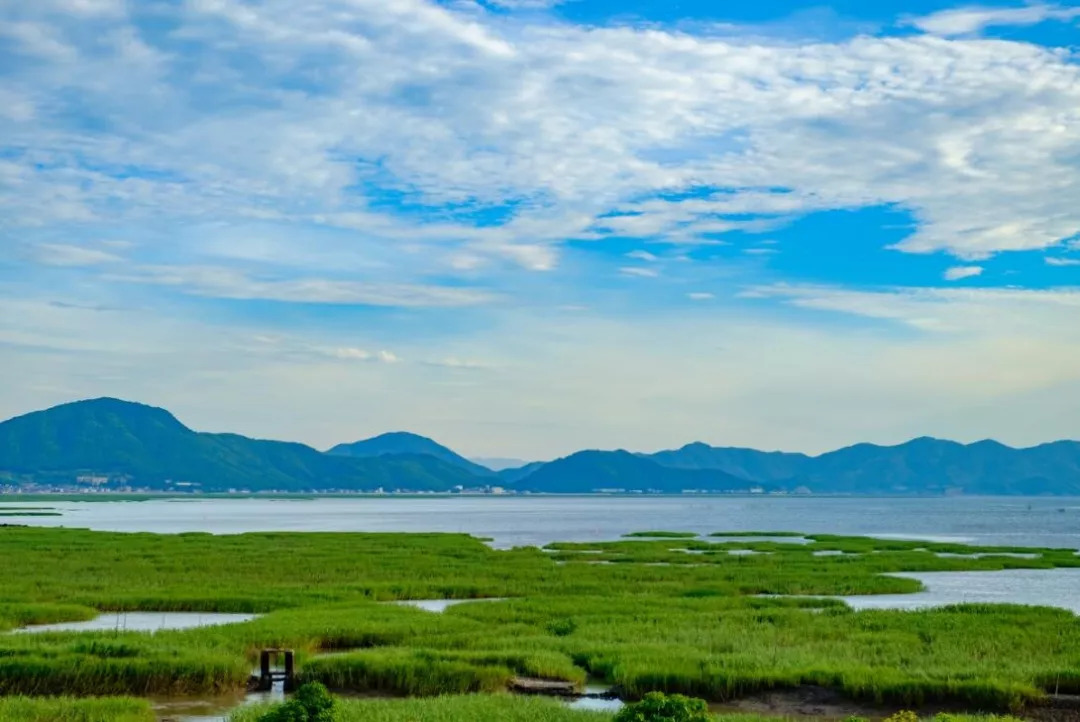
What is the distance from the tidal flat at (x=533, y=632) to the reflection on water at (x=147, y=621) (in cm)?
75

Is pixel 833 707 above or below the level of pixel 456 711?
below

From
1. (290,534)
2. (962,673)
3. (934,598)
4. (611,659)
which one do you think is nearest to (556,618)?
(611,659)

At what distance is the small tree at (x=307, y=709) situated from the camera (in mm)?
19188

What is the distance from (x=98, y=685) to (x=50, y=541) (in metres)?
58.5

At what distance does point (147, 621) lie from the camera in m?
37.3

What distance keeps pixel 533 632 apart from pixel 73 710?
1458 centimetres

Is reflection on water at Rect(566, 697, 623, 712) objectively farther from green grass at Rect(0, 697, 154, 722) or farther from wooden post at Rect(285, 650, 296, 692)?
green grass at Rect(0, 697, 154, 722)

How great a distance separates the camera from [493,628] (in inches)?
1337

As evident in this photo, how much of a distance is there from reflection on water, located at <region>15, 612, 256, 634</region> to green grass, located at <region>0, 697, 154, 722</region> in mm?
10435

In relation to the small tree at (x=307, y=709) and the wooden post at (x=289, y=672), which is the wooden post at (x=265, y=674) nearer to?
the wooden post at (x=289, y=672)

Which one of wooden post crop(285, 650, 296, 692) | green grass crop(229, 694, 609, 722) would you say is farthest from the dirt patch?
wooden post crop(285, 650, 296, 692)

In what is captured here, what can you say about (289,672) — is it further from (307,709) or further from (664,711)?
(664,711)

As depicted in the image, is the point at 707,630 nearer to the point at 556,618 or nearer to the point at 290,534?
the point at 556,618

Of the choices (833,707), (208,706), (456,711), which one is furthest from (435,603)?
(833,707)
